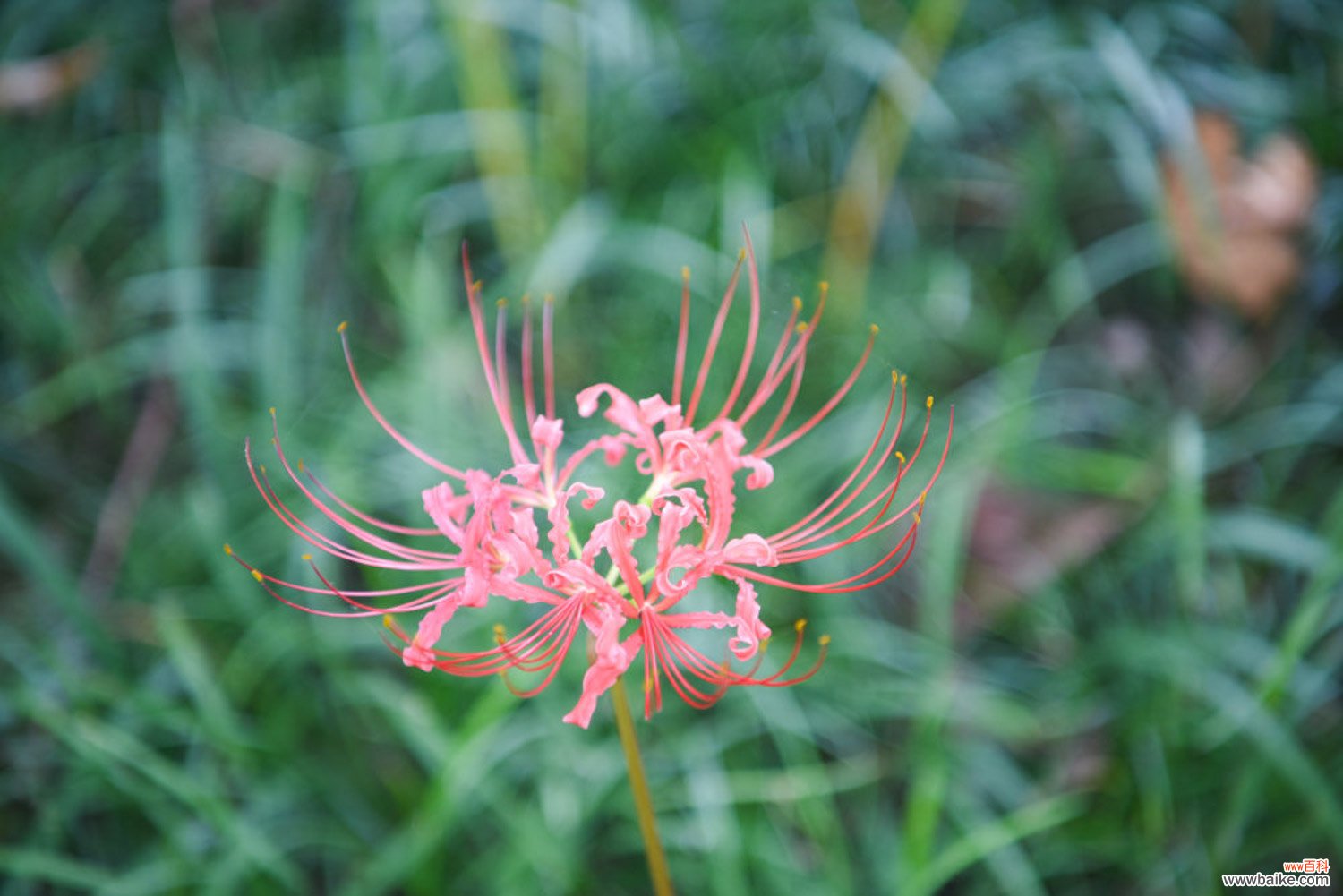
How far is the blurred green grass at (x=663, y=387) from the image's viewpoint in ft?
5.44

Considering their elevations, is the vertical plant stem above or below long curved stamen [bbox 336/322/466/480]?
below

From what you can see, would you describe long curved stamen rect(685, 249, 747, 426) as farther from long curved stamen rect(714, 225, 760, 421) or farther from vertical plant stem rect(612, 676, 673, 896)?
vertical plant stem rect(612, 676, 673, 896)

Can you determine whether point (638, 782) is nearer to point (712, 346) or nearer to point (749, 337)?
point (712, 346)

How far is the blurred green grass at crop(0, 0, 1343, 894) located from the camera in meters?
1.66

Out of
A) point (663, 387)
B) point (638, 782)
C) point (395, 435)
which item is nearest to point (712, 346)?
point (395, 435)

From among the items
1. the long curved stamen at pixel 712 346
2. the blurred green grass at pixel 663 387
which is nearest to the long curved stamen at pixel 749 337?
the long curved stamen at pixel 712 346

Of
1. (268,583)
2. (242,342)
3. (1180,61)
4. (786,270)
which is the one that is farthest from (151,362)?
(1180,61)

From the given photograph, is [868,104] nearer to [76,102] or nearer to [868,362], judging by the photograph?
[868,362]

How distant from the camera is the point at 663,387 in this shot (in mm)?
2141

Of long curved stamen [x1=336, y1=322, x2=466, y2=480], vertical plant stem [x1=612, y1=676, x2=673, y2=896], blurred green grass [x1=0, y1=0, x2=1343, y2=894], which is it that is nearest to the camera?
vertical plant stem [x1=612, y1=676, x2=673, y2=896]

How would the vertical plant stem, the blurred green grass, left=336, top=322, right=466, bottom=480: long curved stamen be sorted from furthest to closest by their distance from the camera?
Answer: the blurred green grass, left=336, top=322, right=466, bottom=480: long curved stamen, the vertical plant stem

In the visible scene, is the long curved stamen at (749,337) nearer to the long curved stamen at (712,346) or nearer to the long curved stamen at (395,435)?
the long curved stamen at (712,346)

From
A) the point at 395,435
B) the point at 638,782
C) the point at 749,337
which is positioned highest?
the point at 749,337

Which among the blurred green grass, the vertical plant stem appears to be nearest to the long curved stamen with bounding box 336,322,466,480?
the vertical plant stem
